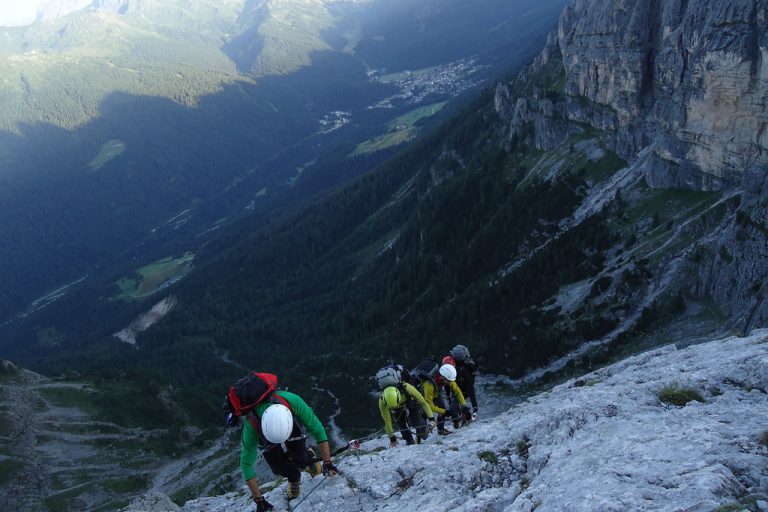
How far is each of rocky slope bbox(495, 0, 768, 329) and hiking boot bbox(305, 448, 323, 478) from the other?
44576 mm

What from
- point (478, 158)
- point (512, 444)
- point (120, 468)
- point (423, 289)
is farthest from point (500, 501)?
point (478, 158)

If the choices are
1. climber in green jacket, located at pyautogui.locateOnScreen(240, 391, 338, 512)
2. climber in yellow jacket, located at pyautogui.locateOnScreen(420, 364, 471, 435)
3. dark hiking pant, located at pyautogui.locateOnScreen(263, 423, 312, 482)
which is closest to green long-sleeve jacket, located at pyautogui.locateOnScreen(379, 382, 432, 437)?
Answer: climber in yellow jacket, located at pyautogui.locateOnScreen(420, 364, 471, 435)

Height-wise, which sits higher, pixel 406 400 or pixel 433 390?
pixel 406 400

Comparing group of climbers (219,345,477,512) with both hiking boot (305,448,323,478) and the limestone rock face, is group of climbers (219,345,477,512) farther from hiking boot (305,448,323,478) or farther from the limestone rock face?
the limestone rock face

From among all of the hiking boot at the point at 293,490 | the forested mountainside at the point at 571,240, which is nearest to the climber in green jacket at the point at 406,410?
the hiking boot at the point at 293,490

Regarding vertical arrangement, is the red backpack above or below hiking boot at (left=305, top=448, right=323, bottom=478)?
above

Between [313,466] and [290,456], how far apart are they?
153 cm

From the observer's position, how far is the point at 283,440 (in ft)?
50.1

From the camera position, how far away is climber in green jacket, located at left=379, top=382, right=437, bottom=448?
22.1m

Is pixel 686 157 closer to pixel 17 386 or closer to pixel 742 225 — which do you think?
pixel 742 225

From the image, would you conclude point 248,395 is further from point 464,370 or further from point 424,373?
point 464,370

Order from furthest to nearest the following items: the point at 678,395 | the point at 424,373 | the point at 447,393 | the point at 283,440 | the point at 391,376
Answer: the point at 447,393
the point at 424,373
the point at 391,376
the point at 678,395
the point at 283,440

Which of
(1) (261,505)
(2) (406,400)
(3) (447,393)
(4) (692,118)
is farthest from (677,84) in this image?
(1) (261,505)

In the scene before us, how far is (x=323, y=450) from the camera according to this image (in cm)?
1753
